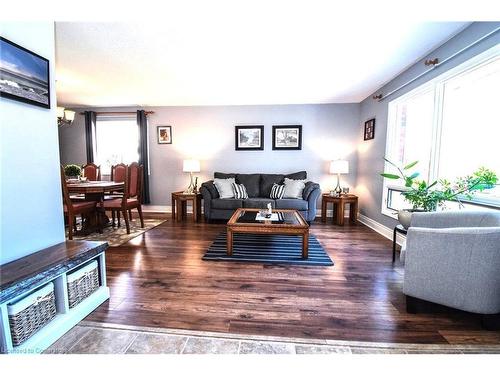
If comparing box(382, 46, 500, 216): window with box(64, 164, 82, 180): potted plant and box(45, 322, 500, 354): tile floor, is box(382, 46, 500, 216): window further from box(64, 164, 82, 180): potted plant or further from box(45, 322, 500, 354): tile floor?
box(64, 164, 82, 180): potted plant

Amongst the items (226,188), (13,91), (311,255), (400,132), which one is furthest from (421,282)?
(226,188)

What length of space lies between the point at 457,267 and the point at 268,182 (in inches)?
125

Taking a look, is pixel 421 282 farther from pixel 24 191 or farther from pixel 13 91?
pixel 13 91

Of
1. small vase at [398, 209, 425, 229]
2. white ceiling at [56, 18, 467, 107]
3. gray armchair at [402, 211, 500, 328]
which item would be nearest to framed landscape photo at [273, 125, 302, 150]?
white ceiling at [56, 18, 467, 107]

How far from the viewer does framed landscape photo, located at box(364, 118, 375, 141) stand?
12.4 ft

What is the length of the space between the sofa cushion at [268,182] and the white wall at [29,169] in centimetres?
320

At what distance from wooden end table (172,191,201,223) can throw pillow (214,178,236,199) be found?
0.47 meters

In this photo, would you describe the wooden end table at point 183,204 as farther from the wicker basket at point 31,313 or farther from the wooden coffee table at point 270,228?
the wicker basket at point 31,313

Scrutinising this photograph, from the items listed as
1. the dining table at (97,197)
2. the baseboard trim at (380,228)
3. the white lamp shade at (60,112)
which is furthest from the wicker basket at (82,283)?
the baseboard trim at (380,228)

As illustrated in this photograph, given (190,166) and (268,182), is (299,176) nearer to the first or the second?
(268,182)

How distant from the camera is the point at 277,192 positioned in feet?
13.1

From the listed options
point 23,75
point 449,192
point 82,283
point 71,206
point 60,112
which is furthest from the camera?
point 60,112

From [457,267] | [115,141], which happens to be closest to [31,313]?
[457,267]

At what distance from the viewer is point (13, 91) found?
1.21m
